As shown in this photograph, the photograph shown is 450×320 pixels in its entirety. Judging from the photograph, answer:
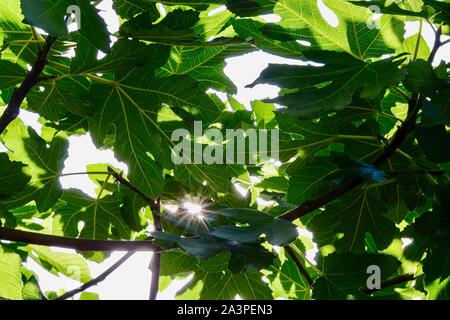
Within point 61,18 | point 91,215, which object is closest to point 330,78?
point 61,18

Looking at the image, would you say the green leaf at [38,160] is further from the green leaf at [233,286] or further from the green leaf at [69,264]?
the green leaf at [233,286]

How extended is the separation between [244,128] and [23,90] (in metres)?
0.73

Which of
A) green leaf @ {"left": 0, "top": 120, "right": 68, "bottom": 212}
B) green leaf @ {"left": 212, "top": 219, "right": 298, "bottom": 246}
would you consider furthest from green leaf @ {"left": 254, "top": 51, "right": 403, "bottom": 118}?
green leaf @ {"left": 0, "top": 120, "right": 68, "bottom": 212}

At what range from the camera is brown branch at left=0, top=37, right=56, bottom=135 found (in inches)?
64.7

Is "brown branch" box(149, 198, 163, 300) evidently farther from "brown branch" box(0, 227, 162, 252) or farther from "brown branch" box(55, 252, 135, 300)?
"brown branch" box(0, 227, 162, 252)

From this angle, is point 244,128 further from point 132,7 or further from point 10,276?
point 10,276

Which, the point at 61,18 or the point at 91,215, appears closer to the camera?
the point at 61,18

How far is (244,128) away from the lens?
7.02 feet

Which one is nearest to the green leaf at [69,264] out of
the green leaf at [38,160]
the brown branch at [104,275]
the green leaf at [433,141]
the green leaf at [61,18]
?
the green leaf at [38,160]

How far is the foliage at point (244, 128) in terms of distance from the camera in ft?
5.10

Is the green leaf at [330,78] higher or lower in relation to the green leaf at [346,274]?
higher

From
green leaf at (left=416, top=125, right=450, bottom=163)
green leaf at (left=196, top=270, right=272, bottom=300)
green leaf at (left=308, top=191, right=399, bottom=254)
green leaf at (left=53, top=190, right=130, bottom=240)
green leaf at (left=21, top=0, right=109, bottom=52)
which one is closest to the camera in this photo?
green leaf at (left=21, top=0, right=109, bottom=52)
